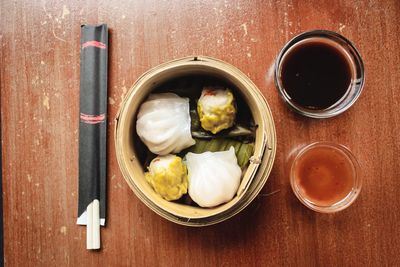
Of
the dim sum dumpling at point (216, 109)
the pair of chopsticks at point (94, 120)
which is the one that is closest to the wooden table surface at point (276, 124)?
the pair of chopsticks at point (94, 120)

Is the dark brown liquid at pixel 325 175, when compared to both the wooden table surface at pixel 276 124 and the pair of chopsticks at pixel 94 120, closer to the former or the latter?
the wooden table surface at pixel 276 124

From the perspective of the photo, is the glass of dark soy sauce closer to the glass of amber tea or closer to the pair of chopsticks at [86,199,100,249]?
the glass of amber tea

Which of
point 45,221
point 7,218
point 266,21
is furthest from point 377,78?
point 7,218

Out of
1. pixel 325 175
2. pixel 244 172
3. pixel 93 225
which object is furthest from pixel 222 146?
pixel 93 225

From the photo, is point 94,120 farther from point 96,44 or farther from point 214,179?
point 214,179

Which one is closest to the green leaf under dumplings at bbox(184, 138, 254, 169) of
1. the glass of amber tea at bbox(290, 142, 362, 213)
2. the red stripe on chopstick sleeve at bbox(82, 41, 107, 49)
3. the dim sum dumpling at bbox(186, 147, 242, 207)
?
the dim sum dumpling at bbox(186, 147, 242, 207)
